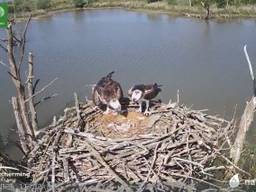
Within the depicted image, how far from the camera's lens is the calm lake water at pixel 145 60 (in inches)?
448

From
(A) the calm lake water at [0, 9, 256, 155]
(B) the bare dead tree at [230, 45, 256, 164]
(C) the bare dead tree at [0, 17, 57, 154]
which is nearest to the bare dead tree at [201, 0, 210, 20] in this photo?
(A) the calm lake water at [0, 9, 256, 155]

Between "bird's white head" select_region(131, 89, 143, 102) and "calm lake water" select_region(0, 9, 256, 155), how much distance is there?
412 centimetres

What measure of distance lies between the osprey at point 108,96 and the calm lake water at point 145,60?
4058mm

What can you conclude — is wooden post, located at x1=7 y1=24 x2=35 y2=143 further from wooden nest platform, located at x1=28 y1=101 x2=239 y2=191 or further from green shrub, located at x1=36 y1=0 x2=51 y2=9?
green shrub, located at x1=36 y1=0 x2=51 y2=9

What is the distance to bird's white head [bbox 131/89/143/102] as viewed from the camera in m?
5.36

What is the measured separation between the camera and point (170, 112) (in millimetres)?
5156

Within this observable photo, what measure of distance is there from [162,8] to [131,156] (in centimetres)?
2559

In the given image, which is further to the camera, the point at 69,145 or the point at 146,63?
the point at 146,63

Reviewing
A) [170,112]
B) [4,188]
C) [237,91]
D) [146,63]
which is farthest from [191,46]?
[4,188]

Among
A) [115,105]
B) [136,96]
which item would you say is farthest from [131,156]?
[136,96]

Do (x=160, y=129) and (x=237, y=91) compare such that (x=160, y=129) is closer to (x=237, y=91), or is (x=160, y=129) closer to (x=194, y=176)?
(x=194, y=176)

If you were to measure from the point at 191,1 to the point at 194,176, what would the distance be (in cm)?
2554

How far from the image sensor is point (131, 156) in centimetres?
434

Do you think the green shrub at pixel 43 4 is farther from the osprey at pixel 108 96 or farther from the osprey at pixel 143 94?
the osprey at pixel 108 96
